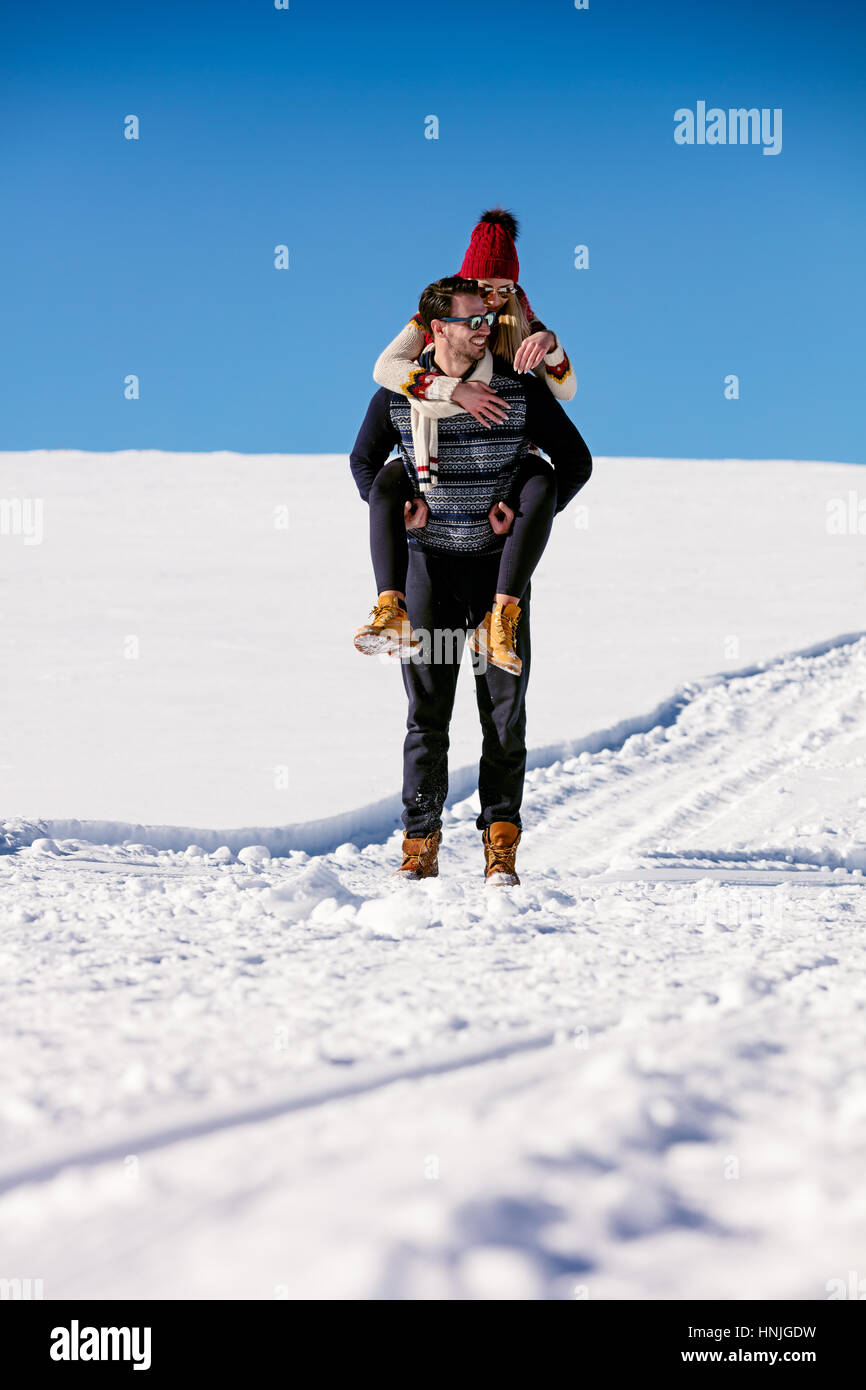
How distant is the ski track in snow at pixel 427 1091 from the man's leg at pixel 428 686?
378 millimetres

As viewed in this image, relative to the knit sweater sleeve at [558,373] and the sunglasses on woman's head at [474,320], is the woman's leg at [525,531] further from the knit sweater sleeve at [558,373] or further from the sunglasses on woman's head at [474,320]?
the sunglasses on woman's head at [474,320]

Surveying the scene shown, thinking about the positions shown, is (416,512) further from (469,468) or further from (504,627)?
(504,627)

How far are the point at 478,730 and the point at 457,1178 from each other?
13.6 feet

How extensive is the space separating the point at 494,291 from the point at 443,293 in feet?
0.51

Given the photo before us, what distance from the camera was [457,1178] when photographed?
1.23 m

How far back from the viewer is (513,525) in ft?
9.75

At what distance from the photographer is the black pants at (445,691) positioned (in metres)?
3.06

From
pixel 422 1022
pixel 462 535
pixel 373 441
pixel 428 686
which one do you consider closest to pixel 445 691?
pixel 428 686

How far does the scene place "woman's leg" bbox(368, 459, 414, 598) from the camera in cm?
299

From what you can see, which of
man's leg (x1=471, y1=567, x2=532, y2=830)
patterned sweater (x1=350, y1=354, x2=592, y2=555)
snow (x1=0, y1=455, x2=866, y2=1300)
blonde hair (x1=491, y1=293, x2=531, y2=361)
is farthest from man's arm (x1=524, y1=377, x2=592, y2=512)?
snow (x1=0, y1=455, x2=866, y2=1300)

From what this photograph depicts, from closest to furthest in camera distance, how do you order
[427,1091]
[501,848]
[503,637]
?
[427,1091] → [503,637] → [501,848]

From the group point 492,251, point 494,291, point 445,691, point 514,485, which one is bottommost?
point 445,691

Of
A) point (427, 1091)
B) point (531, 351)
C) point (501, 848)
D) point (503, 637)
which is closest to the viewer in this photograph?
point (427, 1091)
